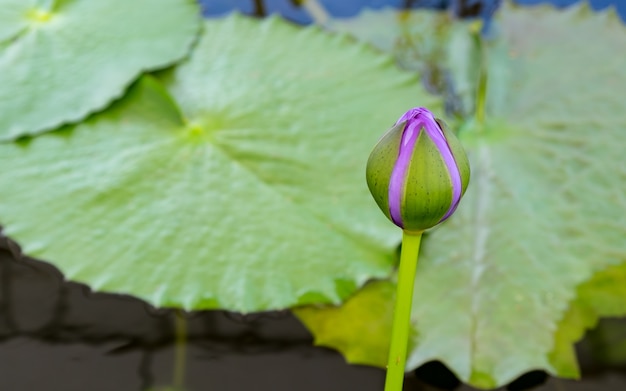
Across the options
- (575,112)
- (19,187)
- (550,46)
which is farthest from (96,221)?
(550,46)

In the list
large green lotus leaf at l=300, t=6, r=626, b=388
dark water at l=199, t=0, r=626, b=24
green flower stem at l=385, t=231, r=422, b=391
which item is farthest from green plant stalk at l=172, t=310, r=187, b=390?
dark water at l=199, t=0, r=626, b=24

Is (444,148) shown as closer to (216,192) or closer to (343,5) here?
(216,192)

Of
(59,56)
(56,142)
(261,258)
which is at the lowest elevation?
(261,258)

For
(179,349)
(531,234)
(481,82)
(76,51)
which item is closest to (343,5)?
(481,82)

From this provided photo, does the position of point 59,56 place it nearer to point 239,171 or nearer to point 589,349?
point 239,171

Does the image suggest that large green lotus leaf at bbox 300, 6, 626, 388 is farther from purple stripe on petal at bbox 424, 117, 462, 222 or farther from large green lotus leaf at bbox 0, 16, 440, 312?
purple stripe on petal at bbox 424, 117, 462, 222

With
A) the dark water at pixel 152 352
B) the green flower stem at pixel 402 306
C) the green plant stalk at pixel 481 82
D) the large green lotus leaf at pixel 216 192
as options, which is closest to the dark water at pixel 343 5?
the green plant stalk at pixel 481 82
